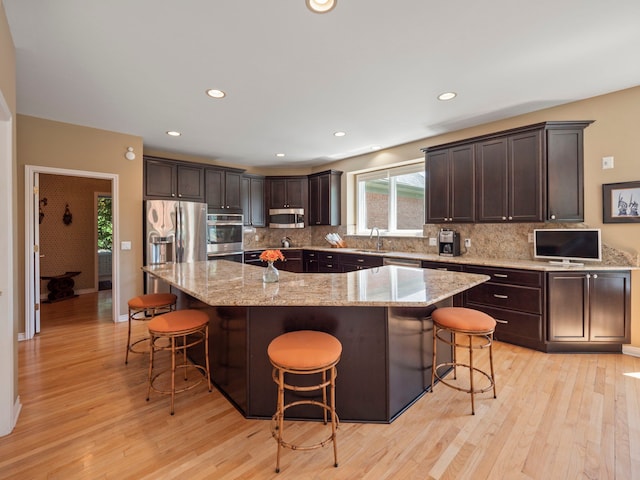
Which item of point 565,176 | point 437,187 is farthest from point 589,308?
point 437,187

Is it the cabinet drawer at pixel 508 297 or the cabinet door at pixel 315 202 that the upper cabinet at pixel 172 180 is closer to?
the cabinet door at pixel 315 202

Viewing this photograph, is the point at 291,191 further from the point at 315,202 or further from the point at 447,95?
the point at 447,95

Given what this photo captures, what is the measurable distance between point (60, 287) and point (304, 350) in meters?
6.12

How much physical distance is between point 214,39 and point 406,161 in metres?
3.46

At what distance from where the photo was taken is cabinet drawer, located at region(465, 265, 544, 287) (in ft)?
10.2

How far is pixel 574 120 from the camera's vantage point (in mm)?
3230

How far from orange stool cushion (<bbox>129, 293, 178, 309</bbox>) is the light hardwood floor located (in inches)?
23.1

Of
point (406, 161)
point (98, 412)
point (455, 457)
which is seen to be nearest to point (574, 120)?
point (406, 161)

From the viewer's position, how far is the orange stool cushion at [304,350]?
1590mm

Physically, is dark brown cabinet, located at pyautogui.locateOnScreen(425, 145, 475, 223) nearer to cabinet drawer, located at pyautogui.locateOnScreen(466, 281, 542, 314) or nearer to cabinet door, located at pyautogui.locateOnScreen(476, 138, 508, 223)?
cabinet door, located at pyautogui.locateOnScreen(476, 138, 508, 223)

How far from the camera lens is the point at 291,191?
245 inches

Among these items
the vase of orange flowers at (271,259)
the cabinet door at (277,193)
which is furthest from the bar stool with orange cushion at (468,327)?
the cabinet door at (277,193)

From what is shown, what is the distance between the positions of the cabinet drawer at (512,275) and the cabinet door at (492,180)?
63cm

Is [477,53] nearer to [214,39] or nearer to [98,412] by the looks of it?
[214,39]
